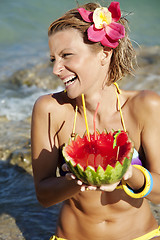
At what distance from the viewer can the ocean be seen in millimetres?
4289

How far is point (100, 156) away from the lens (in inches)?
106

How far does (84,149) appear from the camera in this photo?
2.80 meters

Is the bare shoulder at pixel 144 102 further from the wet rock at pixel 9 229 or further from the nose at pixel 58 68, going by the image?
the wet rock at pixel 9 229

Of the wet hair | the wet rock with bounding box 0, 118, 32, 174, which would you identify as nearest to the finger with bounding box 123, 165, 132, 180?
the wet hair

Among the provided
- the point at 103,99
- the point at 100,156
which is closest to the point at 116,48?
the point at 103,99

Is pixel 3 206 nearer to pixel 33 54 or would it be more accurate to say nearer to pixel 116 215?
pixel 116 215

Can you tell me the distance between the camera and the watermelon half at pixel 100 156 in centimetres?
233

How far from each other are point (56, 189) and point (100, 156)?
1.64ft

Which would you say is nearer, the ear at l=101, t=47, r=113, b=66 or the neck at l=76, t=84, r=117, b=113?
the ear at l=101, t=47, r=113, b=66

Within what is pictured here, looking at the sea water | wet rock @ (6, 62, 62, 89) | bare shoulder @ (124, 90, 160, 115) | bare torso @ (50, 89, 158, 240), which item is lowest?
bare torso @ (50, 89, 158, 240)

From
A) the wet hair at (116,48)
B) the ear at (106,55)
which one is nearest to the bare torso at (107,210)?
the wet hair at (116,48)

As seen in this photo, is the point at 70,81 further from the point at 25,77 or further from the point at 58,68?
the point at 25,77

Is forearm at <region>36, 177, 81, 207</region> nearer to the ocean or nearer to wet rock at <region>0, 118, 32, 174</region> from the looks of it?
the ocean

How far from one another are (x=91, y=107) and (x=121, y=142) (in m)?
0.63
